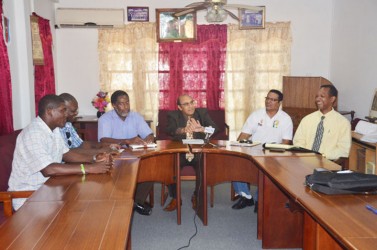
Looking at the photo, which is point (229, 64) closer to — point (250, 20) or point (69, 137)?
point (250, 20)

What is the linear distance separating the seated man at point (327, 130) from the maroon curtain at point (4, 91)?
2.95 meters

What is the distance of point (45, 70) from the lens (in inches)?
206

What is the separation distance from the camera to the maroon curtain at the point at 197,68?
6234mm

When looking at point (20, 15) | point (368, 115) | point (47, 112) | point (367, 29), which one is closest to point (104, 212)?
point (47, 112)

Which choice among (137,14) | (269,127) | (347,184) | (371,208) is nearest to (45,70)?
(137,14)

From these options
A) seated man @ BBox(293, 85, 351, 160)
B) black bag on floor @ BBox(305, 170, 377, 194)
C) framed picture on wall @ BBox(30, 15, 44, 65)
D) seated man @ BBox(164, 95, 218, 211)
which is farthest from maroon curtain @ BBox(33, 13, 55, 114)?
black bag on floor @ BBox(305, 170, 377, 194)

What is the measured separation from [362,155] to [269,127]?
123 centimetres

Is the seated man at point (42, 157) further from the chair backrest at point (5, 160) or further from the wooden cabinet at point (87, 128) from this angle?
the wooden cabinet at point (87, 128)

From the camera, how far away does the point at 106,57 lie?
246 inches

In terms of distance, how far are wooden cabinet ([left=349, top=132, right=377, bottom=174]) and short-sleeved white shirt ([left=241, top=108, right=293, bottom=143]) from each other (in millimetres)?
828

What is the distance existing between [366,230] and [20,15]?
166 inches

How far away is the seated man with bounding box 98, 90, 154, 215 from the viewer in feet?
12.6

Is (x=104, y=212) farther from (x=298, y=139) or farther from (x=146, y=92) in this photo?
(x=146, y=92)

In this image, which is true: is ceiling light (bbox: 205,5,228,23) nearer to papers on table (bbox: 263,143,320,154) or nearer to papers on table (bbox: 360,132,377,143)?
papers on table (bbox: 263,143,320,154)
